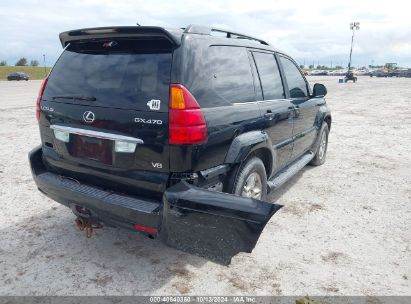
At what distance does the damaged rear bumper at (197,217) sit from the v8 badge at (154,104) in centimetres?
62

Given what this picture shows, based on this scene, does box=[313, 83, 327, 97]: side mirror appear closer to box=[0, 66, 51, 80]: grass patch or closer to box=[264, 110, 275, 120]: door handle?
box=[264, 110, 275, 120]: door handle

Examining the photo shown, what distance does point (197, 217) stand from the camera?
2.37 m

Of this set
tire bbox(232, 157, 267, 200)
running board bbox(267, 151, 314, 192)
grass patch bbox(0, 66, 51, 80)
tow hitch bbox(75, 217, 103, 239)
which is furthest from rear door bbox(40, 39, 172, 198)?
grass patch bbox(0, 66, 51, 80)

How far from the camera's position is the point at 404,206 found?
15.1 ft

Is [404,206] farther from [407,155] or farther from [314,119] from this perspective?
[407,155]

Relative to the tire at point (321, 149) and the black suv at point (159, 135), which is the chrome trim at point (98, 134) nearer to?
the black suv at point (159, 135)

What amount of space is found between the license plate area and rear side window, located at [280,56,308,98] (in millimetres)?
A: 2800

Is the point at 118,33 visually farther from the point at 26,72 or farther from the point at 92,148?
the point at 26,72

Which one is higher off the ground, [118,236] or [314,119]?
[314,119]

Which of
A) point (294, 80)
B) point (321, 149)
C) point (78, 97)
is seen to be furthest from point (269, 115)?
point (321, 149)

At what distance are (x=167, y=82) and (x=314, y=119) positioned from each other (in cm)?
370

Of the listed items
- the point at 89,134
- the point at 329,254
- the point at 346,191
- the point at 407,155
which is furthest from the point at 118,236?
the point at 407,155

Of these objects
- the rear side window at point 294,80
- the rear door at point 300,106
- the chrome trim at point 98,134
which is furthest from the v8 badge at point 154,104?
the rear side window at point 294,80

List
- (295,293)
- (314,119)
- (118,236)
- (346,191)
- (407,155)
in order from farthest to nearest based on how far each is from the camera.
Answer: (407,155), (314,119), (346,191), (118,236), (295,293)
